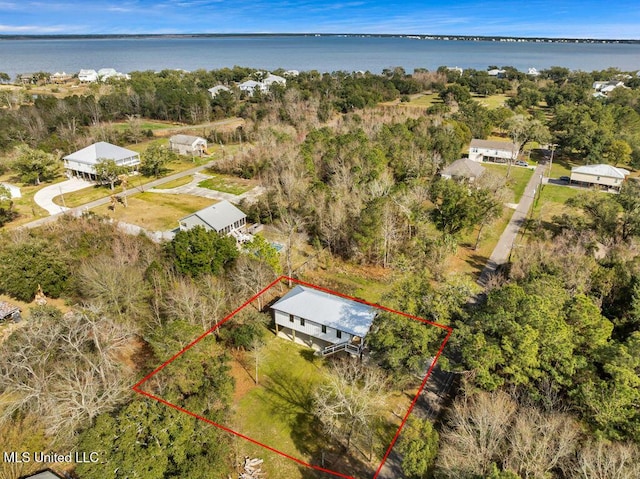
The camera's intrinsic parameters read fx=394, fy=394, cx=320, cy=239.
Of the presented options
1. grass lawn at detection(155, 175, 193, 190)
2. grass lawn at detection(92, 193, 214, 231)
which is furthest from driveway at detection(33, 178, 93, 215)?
grass lawn at detection(155, 175, 193, 190)

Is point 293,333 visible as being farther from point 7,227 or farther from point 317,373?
point 7,227

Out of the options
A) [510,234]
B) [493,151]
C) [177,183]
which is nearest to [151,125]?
[177,183]

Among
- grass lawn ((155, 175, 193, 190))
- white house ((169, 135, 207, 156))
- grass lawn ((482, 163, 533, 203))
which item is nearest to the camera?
A: grass lawn ((155, 175, 193, 190))

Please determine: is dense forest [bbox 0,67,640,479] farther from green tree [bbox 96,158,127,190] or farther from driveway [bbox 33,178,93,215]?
green tree [bbox 96,158,127,190]

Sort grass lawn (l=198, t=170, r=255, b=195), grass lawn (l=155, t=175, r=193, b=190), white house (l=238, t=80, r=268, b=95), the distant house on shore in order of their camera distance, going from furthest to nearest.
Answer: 1. white house (l=238, t=80, r=268, b=95)
2. grass lawn (l=155, t=175, r=193, b=190)
3. grass lawn (l=198, t=170, r=255, b=195)
4. the distant house on shore

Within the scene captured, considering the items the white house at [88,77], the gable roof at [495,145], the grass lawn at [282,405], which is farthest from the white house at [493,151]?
the white house at [88,77]

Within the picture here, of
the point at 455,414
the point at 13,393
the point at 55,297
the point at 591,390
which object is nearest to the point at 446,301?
the point at 455,414

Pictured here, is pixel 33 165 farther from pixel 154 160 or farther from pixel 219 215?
pixel 219 215

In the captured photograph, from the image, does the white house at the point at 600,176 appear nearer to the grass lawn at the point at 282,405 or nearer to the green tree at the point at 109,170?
the grass lawn at the point at 282,405
